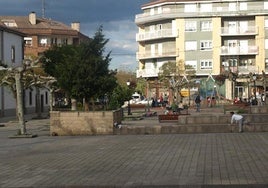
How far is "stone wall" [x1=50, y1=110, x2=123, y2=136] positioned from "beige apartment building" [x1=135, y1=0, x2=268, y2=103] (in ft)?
188

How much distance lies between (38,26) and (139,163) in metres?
84.9

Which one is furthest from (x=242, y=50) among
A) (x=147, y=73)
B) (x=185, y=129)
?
(x=185, y=129)

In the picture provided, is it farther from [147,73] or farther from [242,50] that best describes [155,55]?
[242,50]

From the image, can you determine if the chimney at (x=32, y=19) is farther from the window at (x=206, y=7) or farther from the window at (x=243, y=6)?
the window at (x=243, y=6)

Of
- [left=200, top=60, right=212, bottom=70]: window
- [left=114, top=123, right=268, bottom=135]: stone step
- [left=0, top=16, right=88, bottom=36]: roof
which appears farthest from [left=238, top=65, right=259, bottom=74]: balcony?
[left=114, top=123, right=268, bottom=135]: stone step

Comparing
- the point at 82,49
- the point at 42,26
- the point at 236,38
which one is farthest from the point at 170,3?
the point at 82,49

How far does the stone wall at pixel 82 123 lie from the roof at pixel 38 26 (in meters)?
69.9

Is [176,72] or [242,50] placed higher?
[242,50]

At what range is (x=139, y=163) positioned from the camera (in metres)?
13.9

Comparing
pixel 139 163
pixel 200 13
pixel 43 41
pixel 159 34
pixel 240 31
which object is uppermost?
pixel 200 13

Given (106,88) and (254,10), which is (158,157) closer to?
(106,88)

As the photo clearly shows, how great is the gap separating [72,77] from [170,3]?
63189 mm

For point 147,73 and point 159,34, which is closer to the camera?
point 159,34

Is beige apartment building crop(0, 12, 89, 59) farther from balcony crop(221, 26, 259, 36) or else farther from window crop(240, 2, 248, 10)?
window crop(240, 2, 248, 10)
